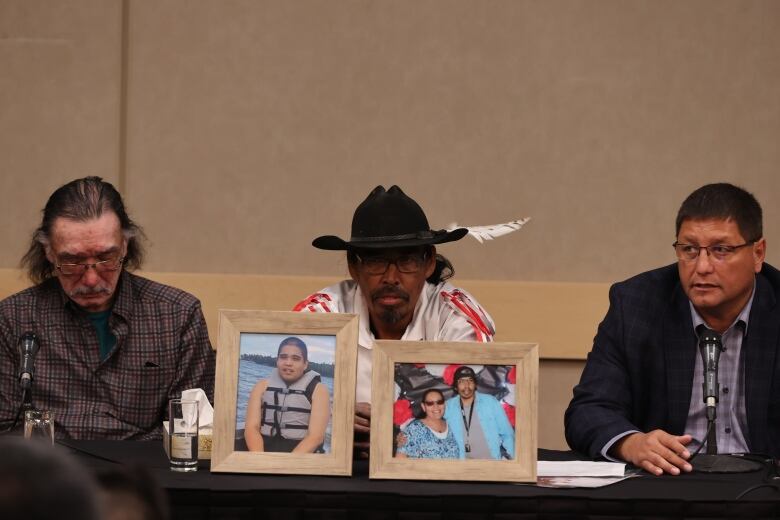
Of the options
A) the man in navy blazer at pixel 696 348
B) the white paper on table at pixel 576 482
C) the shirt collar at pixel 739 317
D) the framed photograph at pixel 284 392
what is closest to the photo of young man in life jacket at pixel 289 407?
the framed photograph at pixel 284 392

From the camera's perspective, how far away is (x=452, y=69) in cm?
480

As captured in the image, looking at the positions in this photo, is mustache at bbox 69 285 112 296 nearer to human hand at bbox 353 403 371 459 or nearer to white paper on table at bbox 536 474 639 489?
human hand at bbox 353 403 371 459

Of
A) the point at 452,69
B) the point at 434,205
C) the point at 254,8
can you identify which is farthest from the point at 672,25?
the point at 254,8

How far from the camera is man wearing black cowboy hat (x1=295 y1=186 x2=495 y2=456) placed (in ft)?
10.8

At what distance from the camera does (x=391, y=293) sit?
129 inches

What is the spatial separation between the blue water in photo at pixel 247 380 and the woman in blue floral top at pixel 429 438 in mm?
189

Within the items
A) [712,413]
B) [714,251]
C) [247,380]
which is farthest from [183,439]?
[714,251]

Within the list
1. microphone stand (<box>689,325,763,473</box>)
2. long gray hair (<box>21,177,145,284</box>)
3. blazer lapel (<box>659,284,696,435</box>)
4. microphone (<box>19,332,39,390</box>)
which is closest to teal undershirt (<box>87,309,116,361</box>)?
long gray hair (<box>21,177,145,284</box>)

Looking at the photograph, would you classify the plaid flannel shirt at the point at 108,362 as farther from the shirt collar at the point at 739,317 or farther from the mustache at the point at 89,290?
the shirt collar at the point at 739,317

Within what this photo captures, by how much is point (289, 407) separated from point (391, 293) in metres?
0.82

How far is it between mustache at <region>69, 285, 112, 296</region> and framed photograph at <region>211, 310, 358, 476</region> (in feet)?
3.27

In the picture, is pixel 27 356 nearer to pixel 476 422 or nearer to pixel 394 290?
pixel 394 290

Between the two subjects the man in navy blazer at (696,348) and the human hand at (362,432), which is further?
the man in navy blazer at (696,348)

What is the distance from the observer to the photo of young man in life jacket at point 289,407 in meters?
2.52
